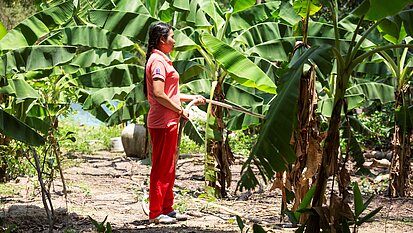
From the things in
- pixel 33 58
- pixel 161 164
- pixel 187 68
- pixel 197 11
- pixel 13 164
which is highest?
pixel 197 11

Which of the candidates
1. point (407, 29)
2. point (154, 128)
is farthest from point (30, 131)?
point (407, 29)

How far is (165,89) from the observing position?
6207 millimetres

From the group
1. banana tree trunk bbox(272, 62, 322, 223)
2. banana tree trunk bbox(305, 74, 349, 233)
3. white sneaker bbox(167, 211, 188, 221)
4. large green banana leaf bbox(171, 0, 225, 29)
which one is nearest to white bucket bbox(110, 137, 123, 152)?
large green banana leaf bbox(171, 0, 225, 29)

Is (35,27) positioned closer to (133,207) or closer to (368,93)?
(133,207)

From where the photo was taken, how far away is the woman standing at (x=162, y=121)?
20.1 ft

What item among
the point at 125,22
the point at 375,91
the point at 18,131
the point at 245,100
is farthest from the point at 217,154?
the point at 18,131

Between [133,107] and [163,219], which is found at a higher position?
[133,107]

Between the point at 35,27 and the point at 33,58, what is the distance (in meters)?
0.33

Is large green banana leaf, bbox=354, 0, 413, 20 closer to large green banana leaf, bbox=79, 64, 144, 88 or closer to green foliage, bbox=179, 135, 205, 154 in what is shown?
large green banana leaf, bbox=79, 64, 144, 88

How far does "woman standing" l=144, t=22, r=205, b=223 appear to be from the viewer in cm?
612

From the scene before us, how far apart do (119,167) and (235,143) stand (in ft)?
10.7

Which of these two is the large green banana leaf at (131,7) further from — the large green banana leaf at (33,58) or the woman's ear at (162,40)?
the woman's ear at (162,40)

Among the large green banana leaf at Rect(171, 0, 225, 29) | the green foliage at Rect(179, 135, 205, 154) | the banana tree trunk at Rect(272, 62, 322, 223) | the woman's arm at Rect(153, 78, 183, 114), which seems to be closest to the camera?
the banana tree trunk at Rect(272, 62, 322, 223)

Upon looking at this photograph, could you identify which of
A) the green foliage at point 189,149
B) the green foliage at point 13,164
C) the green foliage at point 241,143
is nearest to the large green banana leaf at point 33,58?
the green foliage at point 13,164
